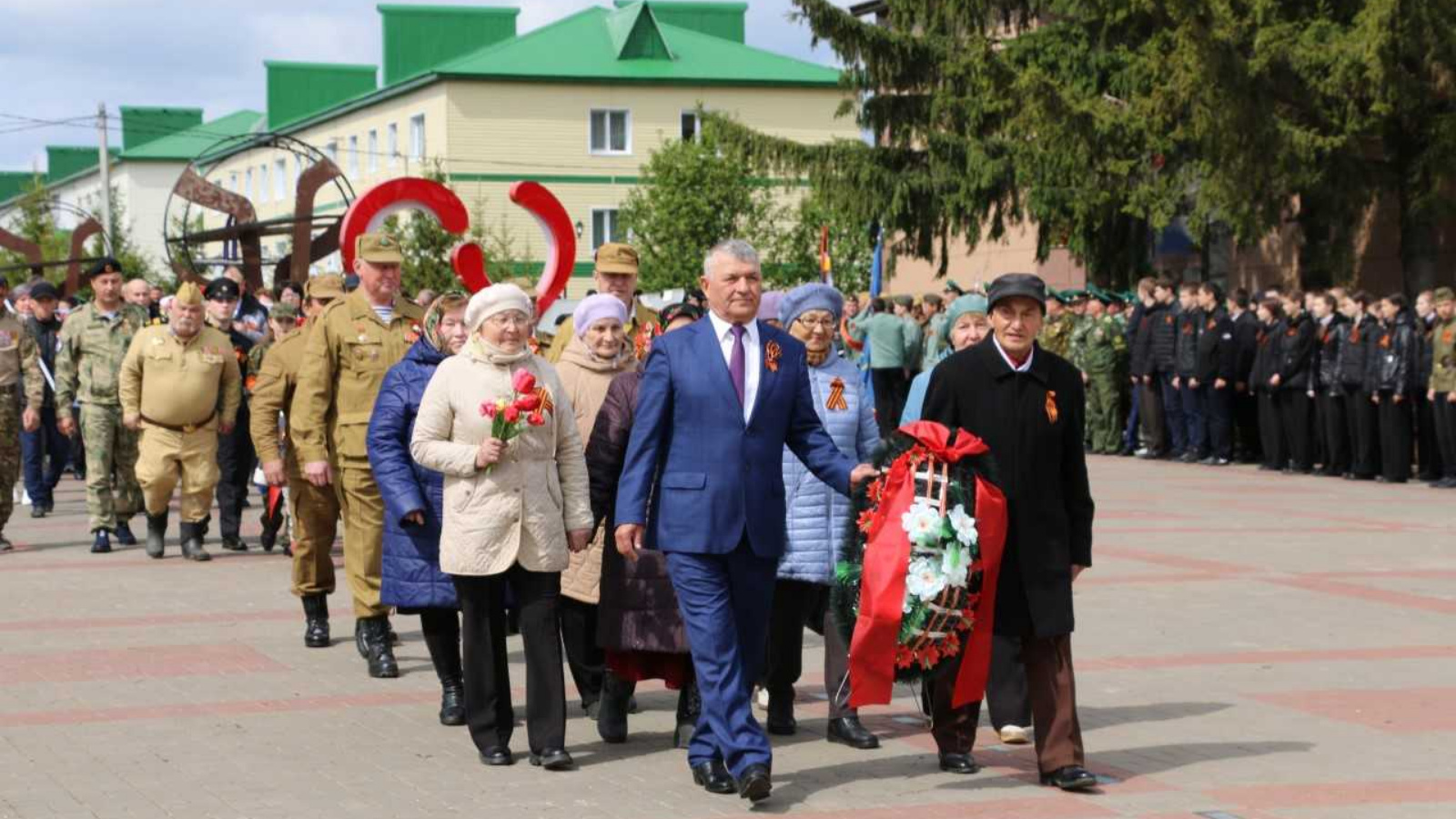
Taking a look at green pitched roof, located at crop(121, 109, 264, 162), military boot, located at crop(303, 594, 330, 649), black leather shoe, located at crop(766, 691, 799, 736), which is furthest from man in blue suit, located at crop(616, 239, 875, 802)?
green pitched roof, located at crop(121, 109, 264, 162)

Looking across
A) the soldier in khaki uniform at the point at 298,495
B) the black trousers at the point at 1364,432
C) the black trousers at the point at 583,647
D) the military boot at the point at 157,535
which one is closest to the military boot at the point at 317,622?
the soldier in khaki uniform at the point at 298,495

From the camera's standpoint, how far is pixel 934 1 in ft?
113

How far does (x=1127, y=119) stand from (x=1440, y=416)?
30.9 feet

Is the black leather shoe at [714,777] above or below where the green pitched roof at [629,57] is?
below

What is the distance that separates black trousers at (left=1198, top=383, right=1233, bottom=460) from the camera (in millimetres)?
24703

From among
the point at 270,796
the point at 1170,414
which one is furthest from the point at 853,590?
the point at 1170,414

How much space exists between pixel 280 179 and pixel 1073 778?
8241 cm

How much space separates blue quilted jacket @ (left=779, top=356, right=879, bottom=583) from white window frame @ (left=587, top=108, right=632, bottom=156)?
2447 inches

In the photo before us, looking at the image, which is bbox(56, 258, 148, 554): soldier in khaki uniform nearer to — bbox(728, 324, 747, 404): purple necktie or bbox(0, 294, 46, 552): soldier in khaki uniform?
bbox(0, 294, 46, 552): soldier in khaki uniform

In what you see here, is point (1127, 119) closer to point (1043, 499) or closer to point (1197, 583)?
point (1197, 583)

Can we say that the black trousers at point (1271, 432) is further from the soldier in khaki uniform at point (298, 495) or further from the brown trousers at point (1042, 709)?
the brown trousers at point (1042, 709)

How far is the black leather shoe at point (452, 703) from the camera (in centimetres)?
856

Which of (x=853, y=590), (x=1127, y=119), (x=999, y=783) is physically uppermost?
(x=1127, y=119)

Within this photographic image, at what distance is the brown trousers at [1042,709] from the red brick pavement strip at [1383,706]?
1.73 m
